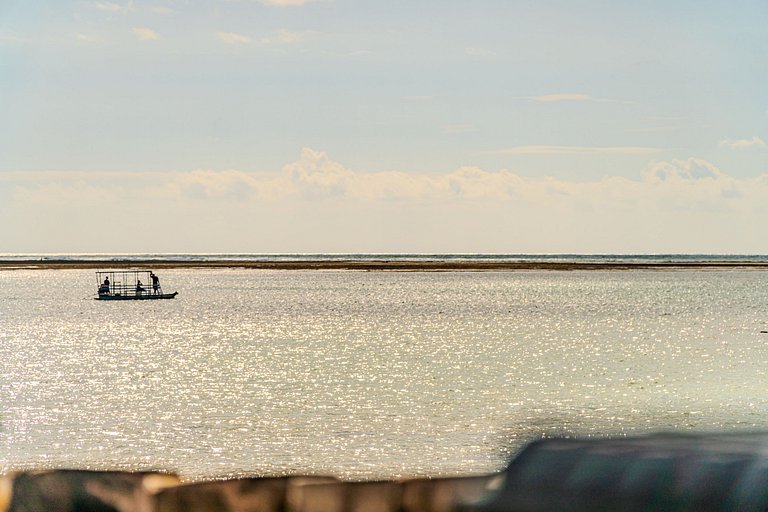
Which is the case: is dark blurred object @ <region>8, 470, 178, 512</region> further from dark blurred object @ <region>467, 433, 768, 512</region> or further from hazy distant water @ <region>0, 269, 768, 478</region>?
hazy distant water @ <region>0, 269, 768, 478</region>

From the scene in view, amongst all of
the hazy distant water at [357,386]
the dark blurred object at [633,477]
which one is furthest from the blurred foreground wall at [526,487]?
the hazy distant water at [357,386]

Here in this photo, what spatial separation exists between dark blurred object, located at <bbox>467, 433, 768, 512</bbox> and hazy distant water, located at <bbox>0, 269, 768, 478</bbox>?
16879mm

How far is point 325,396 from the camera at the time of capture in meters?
32.9

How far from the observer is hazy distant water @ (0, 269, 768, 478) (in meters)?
23.8

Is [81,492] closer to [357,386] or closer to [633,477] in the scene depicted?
[633,477]

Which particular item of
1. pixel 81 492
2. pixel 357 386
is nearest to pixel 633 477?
pixel 81 492

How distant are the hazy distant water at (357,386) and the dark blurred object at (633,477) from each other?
1688 cm

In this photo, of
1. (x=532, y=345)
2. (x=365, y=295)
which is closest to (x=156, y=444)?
(x=532, y=345)

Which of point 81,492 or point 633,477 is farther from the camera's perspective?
point 81,492

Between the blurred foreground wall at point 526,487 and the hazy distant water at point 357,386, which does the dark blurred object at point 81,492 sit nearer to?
the blurred foreground wall at point 526,487

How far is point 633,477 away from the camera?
2518mm

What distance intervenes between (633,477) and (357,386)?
33103 millimetres

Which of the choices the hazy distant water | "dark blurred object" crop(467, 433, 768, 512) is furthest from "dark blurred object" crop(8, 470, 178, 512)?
the hazy distant water

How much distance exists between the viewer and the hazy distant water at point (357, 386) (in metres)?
23.8
